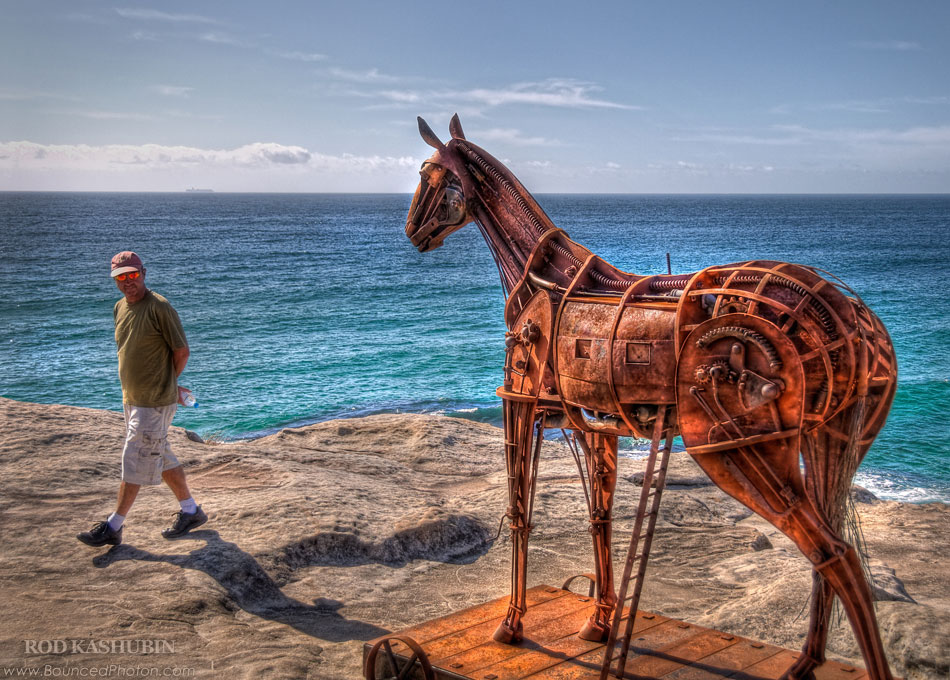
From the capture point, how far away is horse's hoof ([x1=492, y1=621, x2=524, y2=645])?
536 centimetres

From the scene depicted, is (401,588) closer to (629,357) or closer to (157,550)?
(157,550)

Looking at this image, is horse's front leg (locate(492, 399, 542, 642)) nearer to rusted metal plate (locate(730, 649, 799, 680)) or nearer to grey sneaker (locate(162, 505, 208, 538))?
rusted metal plate (locate(730, 649, 799, 680))

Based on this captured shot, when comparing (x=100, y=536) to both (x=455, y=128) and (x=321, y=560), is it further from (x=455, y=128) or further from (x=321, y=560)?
(x=455, y=128)

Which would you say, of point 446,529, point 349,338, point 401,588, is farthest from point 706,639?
point 349,338

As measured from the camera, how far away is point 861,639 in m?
4.00

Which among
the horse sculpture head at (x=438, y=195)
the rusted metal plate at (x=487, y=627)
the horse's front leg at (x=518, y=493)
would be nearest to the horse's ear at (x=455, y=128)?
the horse sculpture head at (x=438, y=195)

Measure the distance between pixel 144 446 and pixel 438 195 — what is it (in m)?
3.32

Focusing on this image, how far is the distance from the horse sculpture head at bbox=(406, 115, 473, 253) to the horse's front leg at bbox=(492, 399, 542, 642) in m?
1.27

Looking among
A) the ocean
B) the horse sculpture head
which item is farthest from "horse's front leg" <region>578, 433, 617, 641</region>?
the ocean

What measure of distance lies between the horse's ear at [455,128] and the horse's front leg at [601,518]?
215 cm

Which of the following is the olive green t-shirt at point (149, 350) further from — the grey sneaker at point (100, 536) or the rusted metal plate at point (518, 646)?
the rusted metal plate at point (518, 646)

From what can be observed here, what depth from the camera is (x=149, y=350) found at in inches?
274

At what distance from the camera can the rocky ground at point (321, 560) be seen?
582cm

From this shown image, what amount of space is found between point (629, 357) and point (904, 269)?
45797mm
